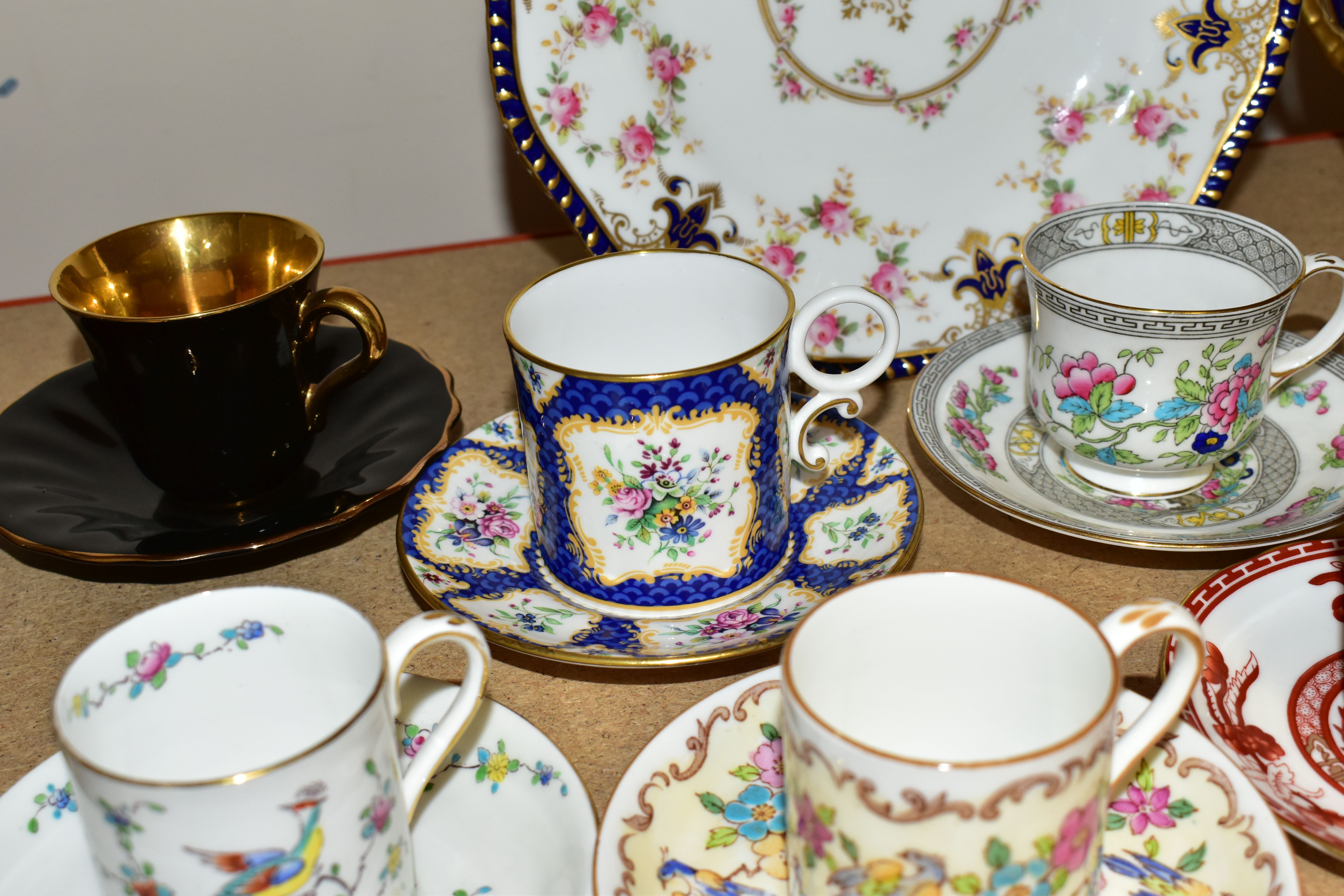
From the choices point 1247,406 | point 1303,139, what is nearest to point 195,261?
point 1247,406

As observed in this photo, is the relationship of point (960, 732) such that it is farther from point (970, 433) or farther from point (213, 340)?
point (213, 340)

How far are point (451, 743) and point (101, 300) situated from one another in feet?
1.54

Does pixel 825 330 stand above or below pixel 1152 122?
below

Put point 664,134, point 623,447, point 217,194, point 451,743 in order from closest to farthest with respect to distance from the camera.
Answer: point 451,743 < point 623,447 < point 664,134 < point 217,194

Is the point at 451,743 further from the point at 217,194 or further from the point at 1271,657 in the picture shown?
the point at 217,194

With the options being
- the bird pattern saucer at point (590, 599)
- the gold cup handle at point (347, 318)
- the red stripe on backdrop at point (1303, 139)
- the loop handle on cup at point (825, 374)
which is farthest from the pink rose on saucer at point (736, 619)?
the red stripe on backdrop at point (1303, 139)

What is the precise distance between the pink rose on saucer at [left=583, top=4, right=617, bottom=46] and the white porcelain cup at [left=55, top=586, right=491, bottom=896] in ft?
1.62

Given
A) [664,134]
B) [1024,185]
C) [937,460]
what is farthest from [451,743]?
[1024,185]

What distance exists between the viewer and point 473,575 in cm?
67

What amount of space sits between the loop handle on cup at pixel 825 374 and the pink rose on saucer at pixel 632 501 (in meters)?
0.11

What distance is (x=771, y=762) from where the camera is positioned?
1.70ft

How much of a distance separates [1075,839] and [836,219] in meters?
0.57

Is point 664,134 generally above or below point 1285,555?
above

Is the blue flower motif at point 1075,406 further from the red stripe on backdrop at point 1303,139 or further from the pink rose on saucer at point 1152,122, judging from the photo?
the red stripe on backdrop at point 1303,139
